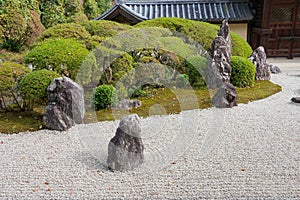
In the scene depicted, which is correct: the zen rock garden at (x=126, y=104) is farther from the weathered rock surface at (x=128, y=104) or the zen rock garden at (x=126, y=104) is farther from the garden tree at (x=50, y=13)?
the garden tree at (x=50, y=13)

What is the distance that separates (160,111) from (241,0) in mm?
9135

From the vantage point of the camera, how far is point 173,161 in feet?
14.5

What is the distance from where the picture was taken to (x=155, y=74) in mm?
7875

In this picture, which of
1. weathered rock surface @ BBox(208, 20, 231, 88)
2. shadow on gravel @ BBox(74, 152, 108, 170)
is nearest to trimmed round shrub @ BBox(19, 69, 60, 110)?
shadow on gravel @ BBox(74, 152, 108, 170)

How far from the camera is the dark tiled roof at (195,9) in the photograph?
40.8 feet

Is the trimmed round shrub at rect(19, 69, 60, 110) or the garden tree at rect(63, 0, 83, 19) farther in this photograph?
the garden tree at rect(63, 0, 83, 19)

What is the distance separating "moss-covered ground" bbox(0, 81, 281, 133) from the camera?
5750mm

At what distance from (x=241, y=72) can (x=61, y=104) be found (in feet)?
16.6

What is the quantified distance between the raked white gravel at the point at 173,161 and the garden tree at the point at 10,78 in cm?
104

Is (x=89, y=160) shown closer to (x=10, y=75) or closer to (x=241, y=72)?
(x=10, y=75)

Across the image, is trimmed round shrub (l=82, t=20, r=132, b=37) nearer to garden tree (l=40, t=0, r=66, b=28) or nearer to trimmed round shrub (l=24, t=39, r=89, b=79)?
trimmed round shrub (l=24, t=39, r=89, b=79)

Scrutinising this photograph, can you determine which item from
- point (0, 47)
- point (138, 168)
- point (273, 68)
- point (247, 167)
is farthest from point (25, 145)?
point (273, 68)

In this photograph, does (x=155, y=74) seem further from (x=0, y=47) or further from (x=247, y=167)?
(x=0, y=47)

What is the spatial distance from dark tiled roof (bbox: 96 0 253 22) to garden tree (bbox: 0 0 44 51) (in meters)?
3.69
